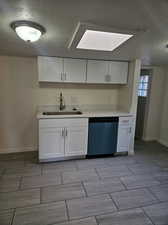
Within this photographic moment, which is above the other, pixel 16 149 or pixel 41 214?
pixel 16 149

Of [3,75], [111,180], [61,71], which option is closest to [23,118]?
[3,75]

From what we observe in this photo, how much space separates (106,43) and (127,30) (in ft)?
2.28

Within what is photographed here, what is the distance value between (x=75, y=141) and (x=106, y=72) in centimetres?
164

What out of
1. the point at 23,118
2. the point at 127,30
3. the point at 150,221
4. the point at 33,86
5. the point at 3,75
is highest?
the point at 127,30

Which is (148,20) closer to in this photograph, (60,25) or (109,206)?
(60,25)

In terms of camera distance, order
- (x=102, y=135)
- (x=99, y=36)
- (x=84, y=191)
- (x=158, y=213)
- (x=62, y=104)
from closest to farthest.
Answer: (x=158, y=213) → (x=99, y=36) → (x=84, y=191) → (x=102, y=135) → (x=62, y=104)

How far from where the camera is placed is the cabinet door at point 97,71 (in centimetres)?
327

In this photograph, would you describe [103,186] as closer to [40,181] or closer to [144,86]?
[40,181]

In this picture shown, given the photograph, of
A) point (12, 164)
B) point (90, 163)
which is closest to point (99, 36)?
point (90, 163)

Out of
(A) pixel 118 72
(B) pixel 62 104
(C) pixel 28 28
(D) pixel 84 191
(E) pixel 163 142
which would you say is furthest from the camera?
(E) pixel 163 142

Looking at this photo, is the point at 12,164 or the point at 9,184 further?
the point at 12,164

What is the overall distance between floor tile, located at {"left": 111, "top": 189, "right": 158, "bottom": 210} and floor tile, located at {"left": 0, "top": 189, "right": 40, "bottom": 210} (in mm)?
1075

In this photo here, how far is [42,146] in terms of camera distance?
2.93 m

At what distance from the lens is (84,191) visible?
2.22 metres
